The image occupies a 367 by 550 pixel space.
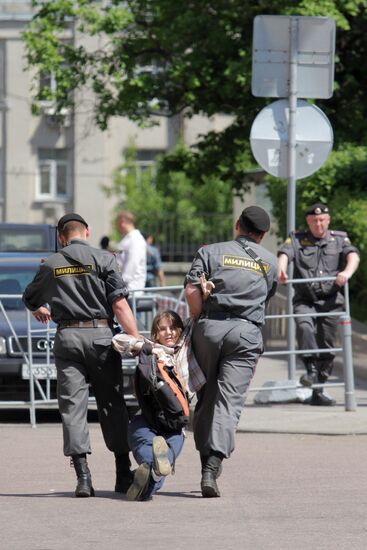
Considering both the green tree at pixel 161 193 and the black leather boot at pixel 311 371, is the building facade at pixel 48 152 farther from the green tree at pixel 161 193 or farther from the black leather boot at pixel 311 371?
the black leather boot at pixel 311 371

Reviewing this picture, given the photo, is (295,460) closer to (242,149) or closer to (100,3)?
(242,149)

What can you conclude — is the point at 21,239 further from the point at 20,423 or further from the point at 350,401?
the point at 350,401

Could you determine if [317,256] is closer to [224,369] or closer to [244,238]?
[244,238]

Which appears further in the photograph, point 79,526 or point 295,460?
point 295,460

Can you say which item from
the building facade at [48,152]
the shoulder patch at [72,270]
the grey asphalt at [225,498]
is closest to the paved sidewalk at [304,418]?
the grey asphalt at [225,498]

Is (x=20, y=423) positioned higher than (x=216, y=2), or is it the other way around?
(x=216, y=2)

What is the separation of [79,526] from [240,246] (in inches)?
85.8

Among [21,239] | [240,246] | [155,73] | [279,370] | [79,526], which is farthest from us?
[155,73]

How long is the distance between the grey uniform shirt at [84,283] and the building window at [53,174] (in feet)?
159

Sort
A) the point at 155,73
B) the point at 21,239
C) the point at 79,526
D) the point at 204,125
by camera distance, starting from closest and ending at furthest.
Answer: the point at 79,526 → the point at 21,239 → the point at 155,73 → the point at 204,125

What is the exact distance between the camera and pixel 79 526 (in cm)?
753

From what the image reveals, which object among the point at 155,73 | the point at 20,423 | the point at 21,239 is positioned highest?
the point at 155,73

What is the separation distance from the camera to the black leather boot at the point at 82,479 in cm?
855

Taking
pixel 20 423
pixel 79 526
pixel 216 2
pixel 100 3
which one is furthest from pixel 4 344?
pixel 100 3
